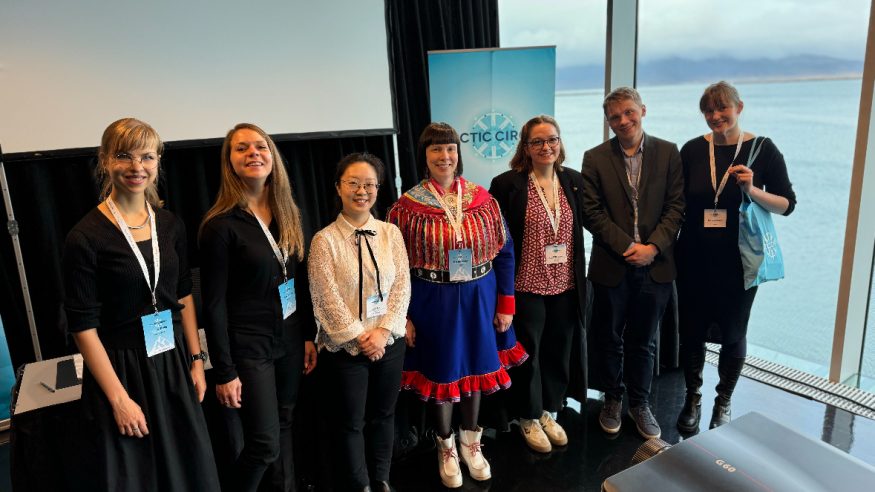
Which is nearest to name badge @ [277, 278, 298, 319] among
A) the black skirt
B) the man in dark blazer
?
the black skirt

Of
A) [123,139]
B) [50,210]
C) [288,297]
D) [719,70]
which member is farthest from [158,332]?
[719,70]

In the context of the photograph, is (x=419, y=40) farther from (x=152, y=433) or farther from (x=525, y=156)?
(x=152, y=433)

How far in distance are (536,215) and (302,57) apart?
1.99 metres

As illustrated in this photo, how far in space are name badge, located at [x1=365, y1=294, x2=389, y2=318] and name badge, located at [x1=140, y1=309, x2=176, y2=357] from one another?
2.15 ft

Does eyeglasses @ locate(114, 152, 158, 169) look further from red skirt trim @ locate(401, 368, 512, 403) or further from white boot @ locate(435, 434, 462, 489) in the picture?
white boot @ locate(435, 434, 462, 489)

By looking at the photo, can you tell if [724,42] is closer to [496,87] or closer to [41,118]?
[496,87]

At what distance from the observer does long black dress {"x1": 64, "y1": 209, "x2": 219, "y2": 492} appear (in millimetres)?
1512

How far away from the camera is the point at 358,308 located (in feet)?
6.60

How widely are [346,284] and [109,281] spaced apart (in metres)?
0.75

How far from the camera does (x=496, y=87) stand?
148 inches

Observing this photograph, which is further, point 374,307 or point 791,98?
point 791,98

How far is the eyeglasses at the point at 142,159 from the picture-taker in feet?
5.07

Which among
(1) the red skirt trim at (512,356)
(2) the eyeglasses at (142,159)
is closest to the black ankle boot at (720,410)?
(1) the red skirt trim at (512,356)

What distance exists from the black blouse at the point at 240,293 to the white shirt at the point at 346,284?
0.35 feet
